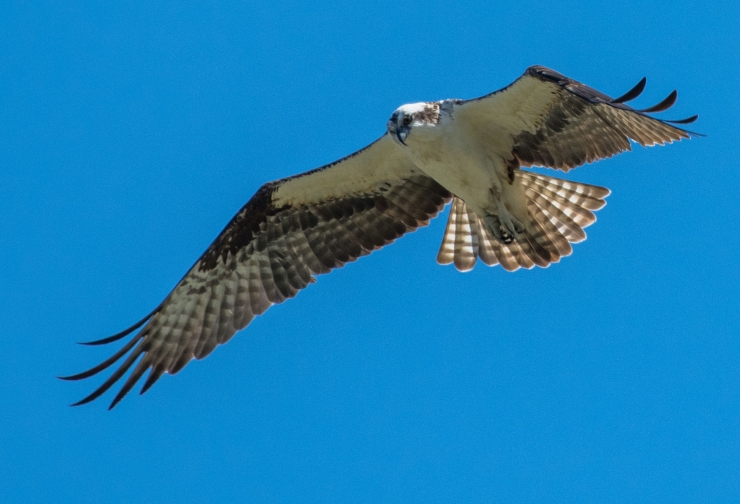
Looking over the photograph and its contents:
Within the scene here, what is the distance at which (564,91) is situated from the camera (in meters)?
8.82

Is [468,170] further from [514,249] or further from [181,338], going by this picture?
[181,338]

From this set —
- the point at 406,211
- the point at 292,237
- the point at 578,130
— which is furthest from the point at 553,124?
the point at 292,237

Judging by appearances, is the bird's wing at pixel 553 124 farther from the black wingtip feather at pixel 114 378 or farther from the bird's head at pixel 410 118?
the black wingtip feather at pixel 114 378

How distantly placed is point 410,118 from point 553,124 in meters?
1.34

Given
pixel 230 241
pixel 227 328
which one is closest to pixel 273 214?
pixel 230 241

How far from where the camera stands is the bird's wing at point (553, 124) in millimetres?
8672

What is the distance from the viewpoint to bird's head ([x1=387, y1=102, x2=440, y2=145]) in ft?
29.0

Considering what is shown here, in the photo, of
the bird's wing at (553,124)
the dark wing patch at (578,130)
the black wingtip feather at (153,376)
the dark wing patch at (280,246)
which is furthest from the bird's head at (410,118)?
the black wingtip feather at (153,376)

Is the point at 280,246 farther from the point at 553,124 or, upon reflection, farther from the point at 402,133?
the point at 553,124

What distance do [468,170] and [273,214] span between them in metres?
1.97

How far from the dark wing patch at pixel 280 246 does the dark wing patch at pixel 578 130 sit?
3.56ft

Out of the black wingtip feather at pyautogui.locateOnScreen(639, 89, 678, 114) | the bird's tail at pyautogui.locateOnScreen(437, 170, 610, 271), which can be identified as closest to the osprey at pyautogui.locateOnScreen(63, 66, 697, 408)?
the bird's tail at pyautogui.locateOnScreen(437, 170, 610, 271)

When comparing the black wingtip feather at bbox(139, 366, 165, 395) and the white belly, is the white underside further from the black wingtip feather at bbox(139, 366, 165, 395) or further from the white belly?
the black wingtip feather at bbox(139, 366, 165, 395)

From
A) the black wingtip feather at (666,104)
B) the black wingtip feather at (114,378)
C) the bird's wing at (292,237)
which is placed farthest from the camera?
the bird's wing at (292,237)
